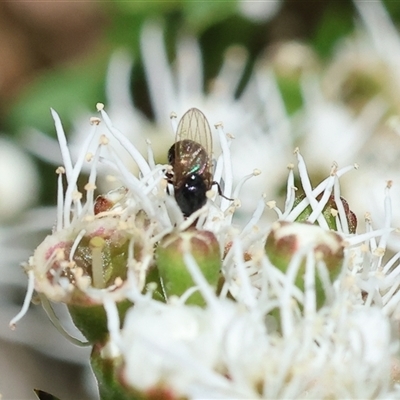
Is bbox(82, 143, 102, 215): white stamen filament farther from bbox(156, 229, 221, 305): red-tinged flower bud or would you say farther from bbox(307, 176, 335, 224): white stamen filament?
bbox(307, 176, 335, 224): white stamen filament

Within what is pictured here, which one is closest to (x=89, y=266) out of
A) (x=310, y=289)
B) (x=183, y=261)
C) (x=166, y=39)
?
(x=183, y=261)

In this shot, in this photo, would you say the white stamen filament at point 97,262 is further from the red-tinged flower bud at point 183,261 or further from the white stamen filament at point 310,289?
the white stamen filament at point 310,289

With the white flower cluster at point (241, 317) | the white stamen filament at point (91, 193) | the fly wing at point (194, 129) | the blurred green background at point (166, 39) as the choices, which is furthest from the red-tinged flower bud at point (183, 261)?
the blurred green background at point (166, 39)

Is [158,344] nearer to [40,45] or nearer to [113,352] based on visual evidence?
[113,352]

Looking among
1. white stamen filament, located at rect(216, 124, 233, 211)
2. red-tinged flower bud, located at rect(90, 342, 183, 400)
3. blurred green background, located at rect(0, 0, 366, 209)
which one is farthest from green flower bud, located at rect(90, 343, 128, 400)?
blurred green background, located at rect(0, 0, 366, 209)

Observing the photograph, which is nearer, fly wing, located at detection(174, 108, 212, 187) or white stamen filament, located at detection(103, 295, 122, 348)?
white stamen filament, located at detection(103, 295, 122, 348)
